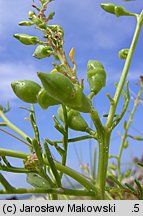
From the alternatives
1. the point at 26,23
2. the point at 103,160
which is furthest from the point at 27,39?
the point at 103,160

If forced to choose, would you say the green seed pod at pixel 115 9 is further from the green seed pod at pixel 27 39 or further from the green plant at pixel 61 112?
the green seed pod at pixel 27 39

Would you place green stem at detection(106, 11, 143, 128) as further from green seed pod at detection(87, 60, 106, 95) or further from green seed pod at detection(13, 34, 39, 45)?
green seed pod at detection(13, 34, 39, 45)

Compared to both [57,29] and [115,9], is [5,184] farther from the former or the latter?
[115,9]

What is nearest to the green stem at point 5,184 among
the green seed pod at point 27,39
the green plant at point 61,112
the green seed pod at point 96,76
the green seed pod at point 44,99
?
the green plant at point 61,112

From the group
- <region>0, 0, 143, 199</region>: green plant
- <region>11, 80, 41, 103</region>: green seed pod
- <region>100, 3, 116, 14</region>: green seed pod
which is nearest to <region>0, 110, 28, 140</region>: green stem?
<region>0, 0, 143, 199</region>: green plant

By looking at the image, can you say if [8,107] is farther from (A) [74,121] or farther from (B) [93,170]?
(B) [93,170]
